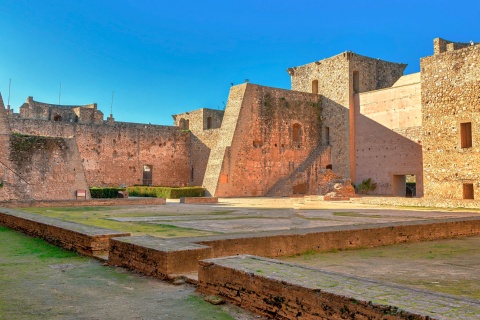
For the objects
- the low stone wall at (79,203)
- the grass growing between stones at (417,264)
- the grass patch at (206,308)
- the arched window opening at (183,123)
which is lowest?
the grass patch at (206,308)

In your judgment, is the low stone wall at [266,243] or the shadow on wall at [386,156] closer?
the low stone wall at [266,243]

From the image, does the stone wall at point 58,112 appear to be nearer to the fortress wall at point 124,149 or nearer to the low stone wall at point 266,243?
the fortress wall at point 124,149

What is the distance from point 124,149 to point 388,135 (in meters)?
15.9

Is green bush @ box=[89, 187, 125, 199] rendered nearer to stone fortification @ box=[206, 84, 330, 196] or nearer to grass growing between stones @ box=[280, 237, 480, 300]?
stone fortification @ box=[206, 84, 330, 196]

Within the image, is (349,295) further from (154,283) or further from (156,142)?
(156,142)

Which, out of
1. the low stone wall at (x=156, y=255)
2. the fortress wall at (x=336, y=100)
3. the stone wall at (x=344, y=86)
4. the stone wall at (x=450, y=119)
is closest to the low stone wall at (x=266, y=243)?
the low stone wall at (x=156, y=255)

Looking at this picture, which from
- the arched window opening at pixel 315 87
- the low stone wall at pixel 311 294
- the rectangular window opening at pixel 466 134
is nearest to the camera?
the low stone wall at pixel 311 294

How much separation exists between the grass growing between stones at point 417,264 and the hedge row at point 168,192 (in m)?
15.8


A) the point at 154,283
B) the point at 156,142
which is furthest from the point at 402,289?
the point at 156,142

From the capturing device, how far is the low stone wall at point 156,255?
4441mm

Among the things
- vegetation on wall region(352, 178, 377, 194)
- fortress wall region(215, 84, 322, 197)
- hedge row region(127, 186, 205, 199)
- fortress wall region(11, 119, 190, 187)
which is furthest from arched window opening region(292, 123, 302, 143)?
fortress wall region(11, 119, 190, 187)

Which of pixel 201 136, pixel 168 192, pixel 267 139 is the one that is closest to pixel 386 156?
pixel 267 139

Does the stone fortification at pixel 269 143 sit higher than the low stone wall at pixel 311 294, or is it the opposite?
the stone fortification at pixel 269 143

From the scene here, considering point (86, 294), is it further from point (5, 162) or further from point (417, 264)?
point (5, 162)
